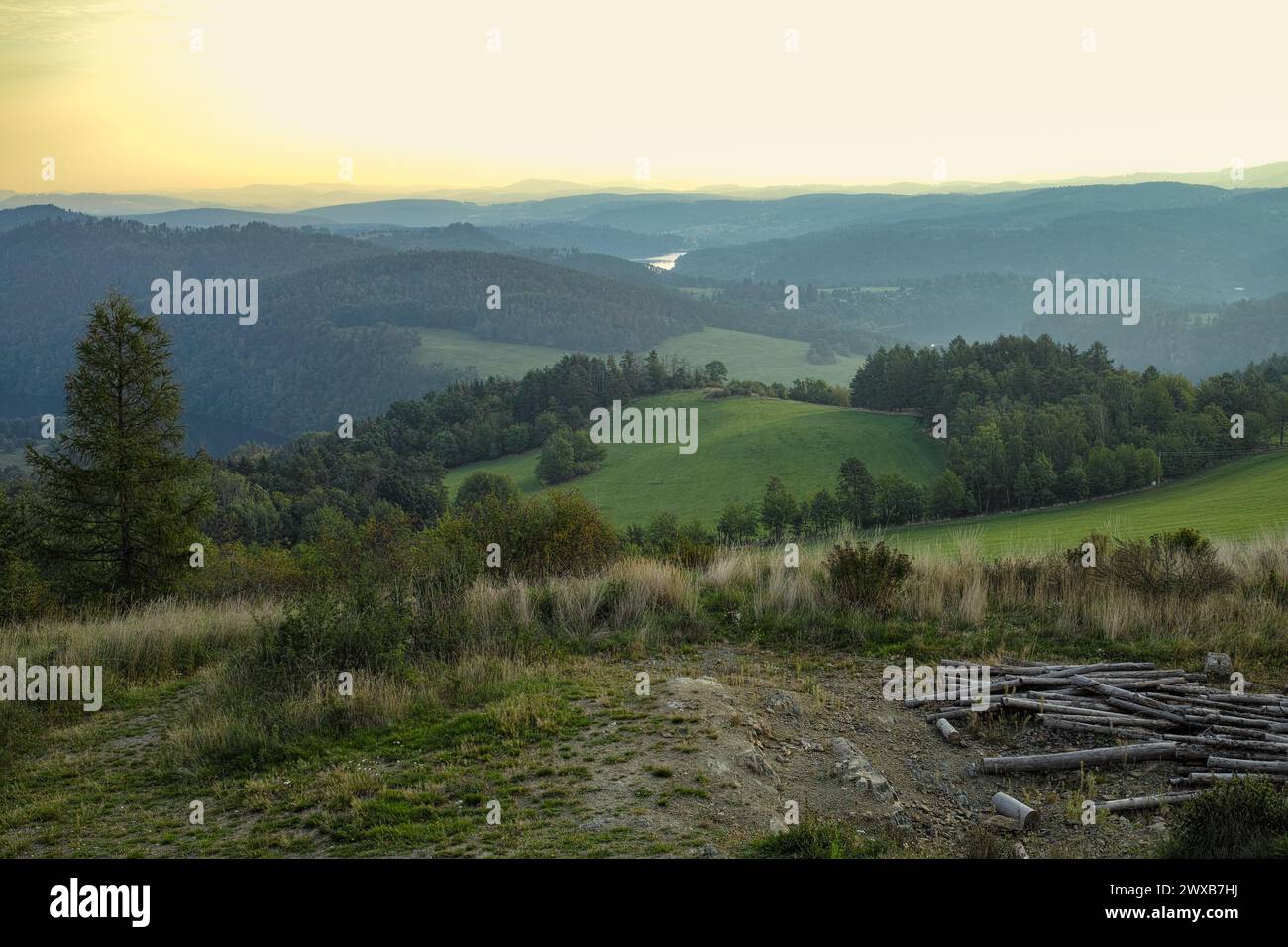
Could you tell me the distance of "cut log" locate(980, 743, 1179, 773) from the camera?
6703mm

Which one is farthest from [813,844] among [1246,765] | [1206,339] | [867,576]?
[1206,339]

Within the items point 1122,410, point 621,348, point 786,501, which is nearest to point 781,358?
point 621,348

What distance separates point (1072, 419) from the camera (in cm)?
6769

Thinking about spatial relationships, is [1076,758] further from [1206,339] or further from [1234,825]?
[1206,339]

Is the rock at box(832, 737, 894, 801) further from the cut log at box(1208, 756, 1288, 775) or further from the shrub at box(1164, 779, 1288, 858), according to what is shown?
the cut log at box(1208, 756, 1288, 775)

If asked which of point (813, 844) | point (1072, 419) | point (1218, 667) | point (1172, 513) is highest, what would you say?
point (1072, 419)

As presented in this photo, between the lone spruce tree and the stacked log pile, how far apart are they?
1462 cm

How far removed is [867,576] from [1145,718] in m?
4.03

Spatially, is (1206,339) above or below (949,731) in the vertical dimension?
above

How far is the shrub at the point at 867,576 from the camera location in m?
10.9

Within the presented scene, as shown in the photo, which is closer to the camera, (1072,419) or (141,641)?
(141,641)

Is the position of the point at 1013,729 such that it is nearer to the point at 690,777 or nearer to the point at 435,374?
the point at 690,777

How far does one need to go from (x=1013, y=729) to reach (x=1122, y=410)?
242ft
